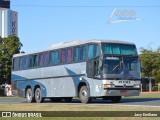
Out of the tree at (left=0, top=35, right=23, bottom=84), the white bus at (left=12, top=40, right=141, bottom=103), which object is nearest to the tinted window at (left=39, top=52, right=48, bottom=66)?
the white bus at (left=12, top=40, right=141, bottom=103)

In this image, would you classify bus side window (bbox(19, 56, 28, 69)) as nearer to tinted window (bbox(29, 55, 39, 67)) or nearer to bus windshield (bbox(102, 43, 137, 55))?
tinted window (bbox(29, 55, 39, 67))

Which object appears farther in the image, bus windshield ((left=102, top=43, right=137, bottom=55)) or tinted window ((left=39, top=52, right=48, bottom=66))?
tinted window ((left=39, top=52, right=48, bottom=66))

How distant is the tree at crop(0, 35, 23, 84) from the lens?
222 feet

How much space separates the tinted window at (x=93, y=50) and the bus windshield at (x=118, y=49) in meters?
0.44

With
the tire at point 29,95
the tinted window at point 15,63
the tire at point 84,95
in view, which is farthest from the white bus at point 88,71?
the tinted window at point 15,63

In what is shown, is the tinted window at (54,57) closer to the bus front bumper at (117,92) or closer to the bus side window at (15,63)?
the bus side window at (15,63)

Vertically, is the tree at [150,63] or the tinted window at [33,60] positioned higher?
the tree at [150,63]

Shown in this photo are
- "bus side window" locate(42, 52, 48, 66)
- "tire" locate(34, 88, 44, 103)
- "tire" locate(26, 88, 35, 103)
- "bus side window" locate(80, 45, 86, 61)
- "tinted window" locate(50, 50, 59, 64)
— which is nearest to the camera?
"bus side window" locate(80, 45, 86, 61)

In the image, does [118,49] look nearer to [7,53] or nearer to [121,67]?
[121,67]

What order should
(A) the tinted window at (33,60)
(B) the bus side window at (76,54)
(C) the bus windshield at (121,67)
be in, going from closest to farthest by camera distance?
(C) the bus windshield at (121,67) → (B) the bus side window at (76,54) → (A) the tinted window at (33,60)

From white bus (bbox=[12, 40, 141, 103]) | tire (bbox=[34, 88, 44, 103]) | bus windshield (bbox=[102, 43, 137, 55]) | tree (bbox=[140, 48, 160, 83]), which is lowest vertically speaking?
tire (bbox=[34, 88, 44, 103])

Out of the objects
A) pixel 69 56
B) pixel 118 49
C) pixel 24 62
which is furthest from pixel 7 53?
pixel 118 49

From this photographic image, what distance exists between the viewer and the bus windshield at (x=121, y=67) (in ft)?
78.1

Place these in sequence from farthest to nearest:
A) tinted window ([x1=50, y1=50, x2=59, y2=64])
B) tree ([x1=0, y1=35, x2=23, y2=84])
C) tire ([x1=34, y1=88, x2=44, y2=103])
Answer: tree ([x1=0, y1=35, x2=23, y2=84])
tire ([x1=34, y1=88, x2=44, y2=103])
tinted window ([x1=50, y1=50, x2=59, y2=64])
